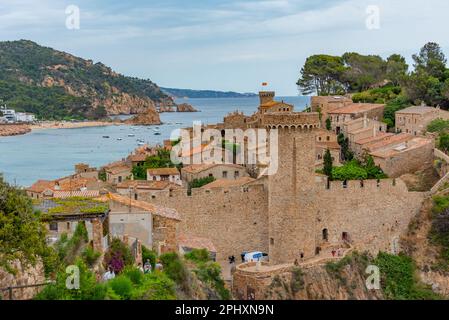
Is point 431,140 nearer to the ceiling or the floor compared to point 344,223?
nearer to the ceiling

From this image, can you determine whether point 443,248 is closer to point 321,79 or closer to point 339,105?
point 339,105

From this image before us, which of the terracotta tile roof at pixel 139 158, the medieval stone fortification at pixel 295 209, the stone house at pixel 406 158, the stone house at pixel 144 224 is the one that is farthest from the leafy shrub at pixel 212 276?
the terracotta tile roof at pixel 139 158

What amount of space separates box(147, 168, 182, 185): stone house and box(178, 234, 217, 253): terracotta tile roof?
34.3 ft

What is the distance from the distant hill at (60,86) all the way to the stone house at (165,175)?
104 metres

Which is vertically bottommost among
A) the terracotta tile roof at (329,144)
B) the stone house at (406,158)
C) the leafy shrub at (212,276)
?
the leafy shrub at (212,276)

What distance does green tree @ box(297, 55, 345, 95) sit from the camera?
51438 mm

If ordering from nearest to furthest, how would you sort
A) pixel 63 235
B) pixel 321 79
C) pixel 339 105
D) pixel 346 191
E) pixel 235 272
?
pixel 63 235, pixel 235 272, pixel 346 191, pixel 339 105, pixel 321 79

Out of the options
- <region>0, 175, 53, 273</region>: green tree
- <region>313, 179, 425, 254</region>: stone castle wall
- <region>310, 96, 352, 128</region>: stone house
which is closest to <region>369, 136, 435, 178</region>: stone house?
<region>313, 179, 425, 254</region>: stone castle wall

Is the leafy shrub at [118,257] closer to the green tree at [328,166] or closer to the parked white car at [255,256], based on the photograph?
the parked white car at [255,256]

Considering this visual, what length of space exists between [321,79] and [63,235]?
39.4 metres

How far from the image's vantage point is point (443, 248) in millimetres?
24859

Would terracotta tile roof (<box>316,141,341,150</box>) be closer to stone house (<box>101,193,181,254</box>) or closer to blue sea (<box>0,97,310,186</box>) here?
blue sea (<box>0,97,310,186</box>)

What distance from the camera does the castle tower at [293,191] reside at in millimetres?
21156

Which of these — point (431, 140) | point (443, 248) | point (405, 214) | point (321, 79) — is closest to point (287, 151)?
point (405, 214)
